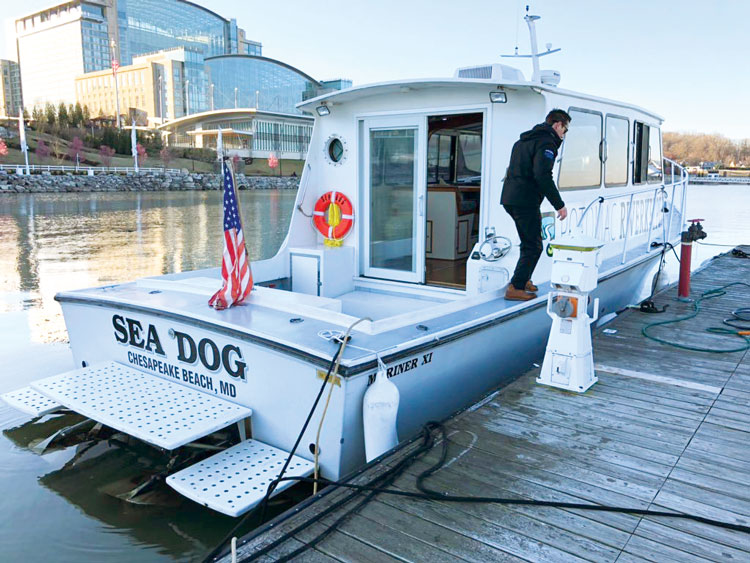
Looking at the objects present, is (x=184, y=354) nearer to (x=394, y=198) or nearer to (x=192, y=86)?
(x=394, y=198)

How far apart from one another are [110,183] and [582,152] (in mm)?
40649

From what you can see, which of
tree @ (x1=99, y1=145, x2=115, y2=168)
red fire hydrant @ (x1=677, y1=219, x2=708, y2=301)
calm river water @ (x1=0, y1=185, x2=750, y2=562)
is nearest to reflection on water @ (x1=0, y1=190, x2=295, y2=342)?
calm river water @ (x1=0, y1=185, x2=750, y2=562)

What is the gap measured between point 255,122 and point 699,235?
7559 cm

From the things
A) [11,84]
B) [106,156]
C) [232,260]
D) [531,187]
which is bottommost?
[232,260]

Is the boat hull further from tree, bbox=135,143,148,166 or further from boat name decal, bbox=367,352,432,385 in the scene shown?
tree, bbox=135,143,148,166

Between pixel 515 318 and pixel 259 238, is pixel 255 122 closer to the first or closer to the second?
pixel 259 238

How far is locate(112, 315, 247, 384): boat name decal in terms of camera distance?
3.53m

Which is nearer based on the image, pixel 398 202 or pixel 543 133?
pixel 543 133

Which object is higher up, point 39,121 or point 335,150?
point 39,121

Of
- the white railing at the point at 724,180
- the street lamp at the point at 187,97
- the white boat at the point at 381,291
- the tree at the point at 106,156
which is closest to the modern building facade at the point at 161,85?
the street lamp at the point at 187,97

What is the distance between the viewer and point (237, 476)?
9.91ft

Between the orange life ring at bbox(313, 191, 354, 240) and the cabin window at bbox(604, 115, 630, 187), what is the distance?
281 centimetres

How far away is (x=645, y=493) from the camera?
2.76 meters

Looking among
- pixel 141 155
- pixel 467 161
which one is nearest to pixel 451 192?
pixel 467 161
